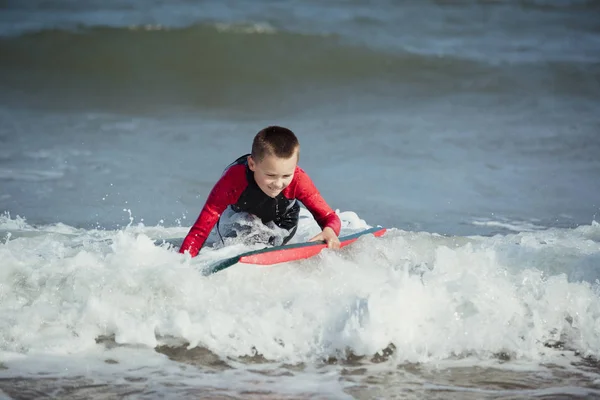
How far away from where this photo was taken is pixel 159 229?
6.82 m

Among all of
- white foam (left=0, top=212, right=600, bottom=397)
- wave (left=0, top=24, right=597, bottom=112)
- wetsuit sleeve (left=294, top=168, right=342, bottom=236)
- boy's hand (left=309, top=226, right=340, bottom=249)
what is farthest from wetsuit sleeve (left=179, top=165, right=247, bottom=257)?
wave (left=0, top=24, right=597, bottom=112)

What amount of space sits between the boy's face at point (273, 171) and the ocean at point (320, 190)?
0.45m

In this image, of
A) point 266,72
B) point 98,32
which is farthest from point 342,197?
point 98,32

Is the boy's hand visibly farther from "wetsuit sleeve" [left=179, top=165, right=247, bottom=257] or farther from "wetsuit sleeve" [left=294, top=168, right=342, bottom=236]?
"wetsuit sleeve" [left=179, top=165, right=247, bottom=257]

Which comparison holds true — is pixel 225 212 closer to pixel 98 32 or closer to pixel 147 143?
pixel 147 143

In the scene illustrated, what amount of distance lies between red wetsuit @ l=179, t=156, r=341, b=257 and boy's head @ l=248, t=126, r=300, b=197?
0.21 meters

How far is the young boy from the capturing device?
4.71m

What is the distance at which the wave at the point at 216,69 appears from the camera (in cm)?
1270

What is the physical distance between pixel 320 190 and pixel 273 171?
3541 mm

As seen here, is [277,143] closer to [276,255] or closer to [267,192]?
[267,192]

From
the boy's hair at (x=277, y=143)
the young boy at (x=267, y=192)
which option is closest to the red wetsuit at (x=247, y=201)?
the young boy at (x=267, y=192)

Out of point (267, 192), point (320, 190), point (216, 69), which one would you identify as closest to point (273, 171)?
point (267, 192)

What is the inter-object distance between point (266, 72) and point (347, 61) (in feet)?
4.82

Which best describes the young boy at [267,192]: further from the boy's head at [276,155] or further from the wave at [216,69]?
the wave at [216,69]
